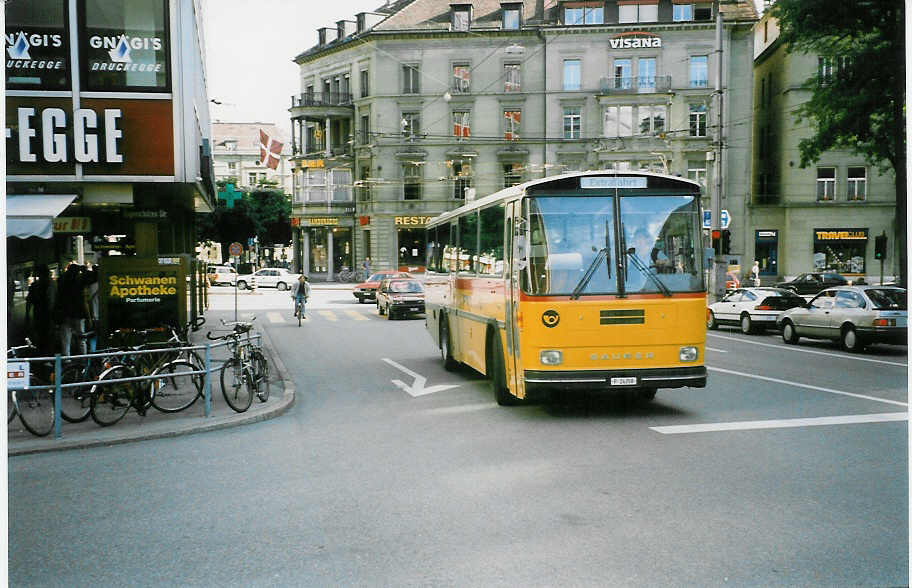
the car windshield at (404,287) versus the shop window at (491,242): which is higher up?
the shop window at (491,242)

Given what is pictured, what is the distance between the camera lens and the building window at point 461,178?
176 ft

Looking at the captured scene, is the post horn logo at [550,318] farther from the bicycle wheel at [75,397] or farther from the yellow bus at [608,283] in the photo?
the bicycle wheel at [75,397]

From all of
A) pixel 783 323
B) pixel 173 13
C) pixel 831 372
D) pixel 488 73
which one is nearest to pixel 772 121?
pixel 488 73

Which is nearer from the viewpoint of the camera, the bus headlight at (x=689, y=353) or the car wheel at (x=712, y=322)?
the bus headlight at (x=689, y=353)

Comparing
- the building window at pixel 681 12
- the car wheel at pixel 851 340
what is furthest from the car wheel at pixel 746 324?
the building window at pixel 681 12

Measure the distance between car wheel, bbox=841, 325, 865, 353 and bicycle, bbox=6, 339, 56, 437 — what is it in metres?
16.0

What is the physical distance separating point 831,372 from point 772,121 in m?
41.5

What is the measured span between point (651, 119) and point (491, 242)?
1551 inches

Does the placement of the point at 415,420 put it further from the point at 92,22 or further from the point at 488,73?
the point at 488,73

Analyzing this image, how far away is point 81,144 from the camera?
1300 cm

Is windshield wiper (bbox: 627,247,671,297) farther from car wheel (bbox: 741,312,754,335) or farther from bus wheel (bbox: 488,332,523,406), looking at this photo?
car wheel (bbox: 741,312,754,335)

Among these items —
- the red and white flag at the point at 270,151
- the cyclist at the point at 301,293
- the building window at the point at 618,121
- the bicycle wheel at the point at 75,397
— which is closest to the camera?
the bicycle wheel at the point at 75,397

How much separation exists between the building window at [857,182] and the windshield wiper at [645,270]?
43762 mm

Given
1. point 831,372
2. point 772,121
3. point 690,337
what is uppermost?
point 772,121
